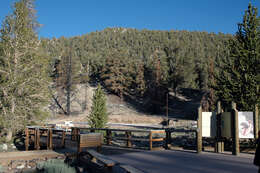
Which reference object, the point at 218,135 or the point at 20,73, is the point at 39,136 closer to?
the point at 20,73

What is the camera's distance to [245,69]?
480 inches

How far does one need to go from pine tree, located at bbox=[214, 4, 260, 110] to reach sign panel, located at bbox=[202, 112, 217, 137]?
3077mm

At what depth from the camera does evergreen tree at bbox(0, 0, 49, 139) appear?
60.2ft

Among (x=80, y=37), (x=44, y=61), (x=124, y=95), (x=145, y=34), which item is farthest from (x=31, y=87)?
(x=145, y=34)

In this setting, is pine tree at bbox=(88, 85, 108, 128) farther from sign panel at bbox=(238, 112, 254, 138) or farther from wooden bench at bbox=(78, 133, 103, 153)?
sign panel at bbox=(238, 112, 254, 138)

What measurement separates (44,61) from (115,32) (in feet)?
486

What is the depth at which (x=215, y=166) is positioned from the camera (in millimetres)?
7055

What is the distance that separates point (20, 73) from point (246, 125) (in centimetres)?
1724

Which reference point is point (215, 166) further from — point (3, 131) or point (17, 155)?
point (3, 131)

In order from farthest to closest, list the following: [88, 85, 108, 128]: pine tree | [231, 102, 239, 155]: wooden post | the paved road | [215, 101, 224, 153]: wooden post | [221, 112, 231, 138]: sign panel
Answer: [88, 85, 108, 128]: pine tree < [215, 101, 224, 153]: wooden post < [221, 112, 231, 138]: sign panel < [231, 102, 239, 155]: wooden post < the paved road

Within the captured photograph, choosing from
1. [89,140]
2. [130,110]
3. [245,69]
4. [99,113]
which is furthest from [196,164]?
[130,110]

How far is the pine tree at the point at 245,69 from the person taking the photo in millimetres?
11758

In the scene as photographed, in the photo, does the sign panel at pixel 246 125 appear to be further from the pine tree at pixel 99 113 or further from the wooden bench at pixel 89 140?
the pine tree at pixel 99 113

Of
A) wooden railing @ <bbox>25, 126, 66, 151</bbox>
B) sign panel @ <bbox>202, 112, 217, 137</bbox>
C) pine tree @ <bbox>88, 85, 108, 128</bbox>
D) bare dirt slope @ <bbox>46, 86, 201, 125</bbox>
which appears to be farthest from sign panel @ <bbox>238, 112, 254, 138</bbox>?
bare dirt slope @ <bbox>46, 86, 201, 125</bbox>
